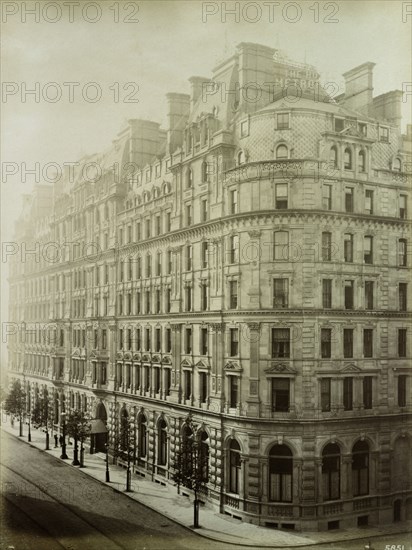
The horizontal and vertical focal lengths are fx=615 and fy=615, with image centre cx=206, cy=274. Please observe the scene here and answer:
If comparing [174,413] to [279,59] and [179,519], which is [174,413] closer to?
[179,519]

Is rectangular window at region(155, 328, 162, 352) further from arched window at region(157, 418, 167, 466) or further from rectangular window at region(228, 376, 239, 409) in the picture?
rectangular window at region(228, 376, 239, 409)

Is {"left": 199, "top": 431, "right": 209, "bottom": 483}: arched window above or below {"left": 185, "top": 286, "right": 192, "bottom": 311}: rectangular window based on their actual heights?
below

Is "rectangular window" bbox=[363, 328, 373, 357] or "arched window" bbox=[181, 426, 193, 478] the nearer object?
"arched window" bbox=[181, 426, 193, 478]

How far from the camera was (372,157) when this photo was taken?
43312 mm

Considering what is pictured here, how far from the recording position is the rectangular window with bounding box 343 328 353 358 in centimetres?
4159

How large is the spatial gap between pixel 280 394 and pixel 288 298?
6297 mm

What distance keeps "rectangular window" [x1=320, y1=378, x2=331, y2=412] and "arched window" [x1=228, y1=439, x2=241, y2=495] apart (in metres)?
6.38

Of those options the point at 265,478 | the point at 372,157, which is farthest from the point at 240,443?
the point at 372,157

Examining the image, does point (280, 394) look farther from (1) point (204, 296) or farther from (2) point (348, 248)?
(2) point (348, 248)


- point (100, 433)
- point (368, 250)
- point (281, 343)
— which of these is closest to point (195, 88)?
point (368, 250)

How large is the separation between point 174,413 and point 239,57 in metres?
27.6

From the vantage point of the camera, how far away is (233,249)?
141ft

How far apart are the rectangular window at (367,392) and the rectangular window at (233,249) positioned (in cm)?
1211

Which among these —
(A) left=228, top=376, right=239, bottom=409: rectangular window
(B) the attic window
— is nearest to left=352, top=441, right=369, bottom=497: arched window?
(A) left=228, top=376, right=239, bottom=409: rectangular window
